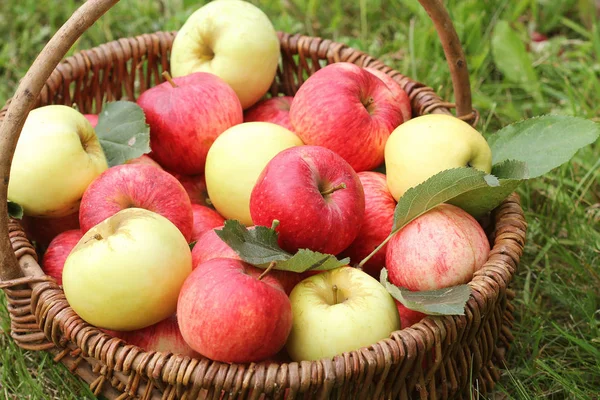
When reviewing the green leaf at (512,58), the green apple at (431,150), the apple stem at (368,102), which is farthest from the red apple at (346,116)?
the green leaf at (512,58)

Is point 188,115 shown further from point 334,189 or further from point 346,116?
point 334,189

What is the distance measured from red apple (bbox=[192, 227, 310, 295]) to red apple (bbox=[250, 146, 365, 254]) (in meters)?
0.06

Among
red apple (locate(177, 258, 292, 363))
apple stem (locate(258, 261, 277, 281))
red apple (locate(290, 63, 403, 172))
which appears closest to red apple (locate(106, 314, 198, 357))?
red apple (locate(177, 258, 292, 363))

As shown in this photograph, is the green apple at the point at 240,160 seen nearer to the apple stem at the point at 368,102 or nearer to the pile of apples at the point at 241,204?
the pile of apples at the point at 241,204

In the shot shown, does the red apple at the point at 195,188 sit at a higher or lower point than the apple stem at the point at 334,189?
lower

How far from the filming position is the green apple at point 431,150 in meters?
1.51

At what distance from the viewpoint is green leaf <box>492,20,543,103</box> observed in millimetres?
2617


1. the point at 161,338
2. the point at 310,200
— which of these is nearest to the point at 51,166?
the point at 161,338

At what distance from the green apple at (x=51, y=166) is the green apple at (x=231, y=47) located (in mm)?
436

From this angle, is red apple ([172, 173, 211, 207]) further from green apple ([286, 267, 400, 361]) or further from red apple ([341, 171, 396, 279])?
green apple ([286, 267, 400, 361])

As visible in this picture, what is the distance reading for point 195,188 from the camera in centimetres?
188

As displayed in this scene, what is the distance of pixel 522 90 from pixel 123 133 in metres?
1.61

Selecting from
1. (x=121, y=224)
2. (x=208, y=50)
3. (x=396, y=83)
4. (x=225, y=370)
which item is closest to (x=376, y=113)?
(x=396, y=83)

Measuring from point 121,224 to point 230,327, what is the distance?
1.03 feet
